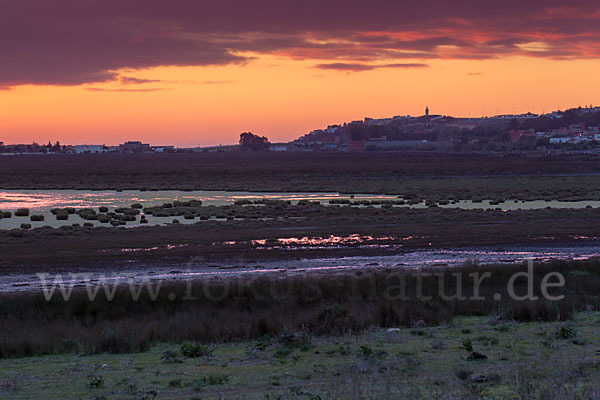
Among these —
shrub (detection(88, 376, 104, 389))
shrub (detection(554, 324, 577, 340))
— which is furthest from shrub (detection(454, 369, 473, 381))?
shrub (detection(88, 376, 104, 389))

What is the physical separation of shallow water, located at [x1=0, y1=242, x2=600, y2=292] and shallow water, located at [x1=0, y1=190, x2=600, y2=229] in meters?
15.7

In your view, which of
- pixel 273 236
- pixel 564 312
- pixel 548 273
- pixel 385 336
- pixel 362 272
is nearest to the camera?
pixel 385 336

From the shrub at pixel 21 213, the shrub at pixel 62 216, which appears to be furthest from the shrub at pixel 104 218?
the shrub at pixel 21 213

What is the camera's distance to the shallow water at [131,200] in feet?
135

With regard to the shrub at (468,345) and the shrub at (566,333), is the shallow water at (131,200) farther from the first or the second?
the shrub at (468,345)

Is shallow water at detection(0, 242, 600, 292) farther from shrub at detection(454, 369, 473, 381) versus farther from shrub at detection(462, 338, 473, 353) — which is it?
shrub at detection(454, 369, 473, 381)

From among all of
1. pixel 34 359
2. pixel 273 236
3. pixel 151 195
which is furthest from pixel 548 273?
pixel 151 195

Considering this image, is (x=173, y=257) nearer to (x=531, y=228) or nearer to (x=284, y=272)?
(x=284, y=272)

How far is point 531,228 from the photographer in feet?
112

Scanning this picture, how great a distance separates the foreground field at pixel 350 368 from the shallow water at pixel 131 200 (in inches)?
1112

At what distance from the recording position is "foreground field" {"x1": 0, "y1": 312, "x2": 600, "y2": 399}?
804 cm

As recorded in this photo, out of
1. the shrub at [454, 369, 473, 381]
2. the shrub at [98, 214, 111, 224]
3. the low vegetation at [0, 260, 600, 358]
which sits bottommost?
the shrub at [98, 214, 111, 224]

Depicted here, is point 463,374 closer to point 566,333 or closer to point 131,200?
point 566,333

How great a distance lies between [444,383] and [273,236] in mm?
23722
